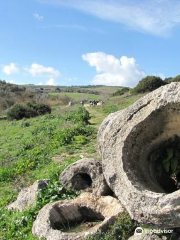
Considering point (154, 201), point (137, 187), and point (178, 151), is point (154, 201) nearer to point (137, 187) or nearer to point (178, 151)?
point (137, 187)

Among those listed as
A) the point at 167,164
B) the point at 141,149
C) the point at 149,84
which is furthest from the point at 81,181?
the point at 149,84

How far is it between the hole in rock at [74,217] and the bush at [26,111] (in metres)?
26.0

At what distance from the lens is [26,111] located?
3306cm

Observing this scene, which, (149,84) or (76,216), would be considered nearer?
(76,216)

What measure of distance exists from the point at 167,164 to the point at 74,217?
6.72 ft

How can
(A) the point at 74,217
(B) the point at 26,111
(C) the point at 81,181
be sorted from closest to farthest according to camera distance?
(A) the point at 74,217 < (C) the point at 81,181 < (B) the point at 26,111

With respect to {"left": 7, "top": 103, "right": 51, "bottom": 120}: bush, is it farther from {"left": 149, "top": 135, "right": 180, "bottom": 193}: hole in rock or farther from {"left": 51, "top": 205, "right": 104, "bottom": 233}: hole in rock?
{"left": 149, "top": 135, "right": 180, "bottom": 193}: hole in rock

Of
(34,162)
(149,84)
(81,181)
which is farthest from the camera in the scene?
(149,84)

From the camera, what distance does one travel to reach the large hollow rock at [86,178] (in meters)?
7.33

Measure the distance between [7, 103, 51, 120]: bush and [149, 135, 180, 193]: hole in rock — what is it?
26.7 metres

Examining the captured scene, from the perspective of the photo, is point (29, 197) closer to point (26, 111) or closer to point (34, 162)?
point (34, 162)

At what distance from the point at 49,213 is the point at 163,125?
261 cm

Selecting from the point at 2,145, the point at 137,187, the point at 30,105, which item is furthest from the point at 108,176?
the point at 30,105

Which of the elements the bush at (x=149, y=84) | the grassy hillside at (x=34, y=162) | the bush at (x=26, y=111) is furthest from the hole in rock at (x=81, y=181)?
the bush at (x=149, y=84)
